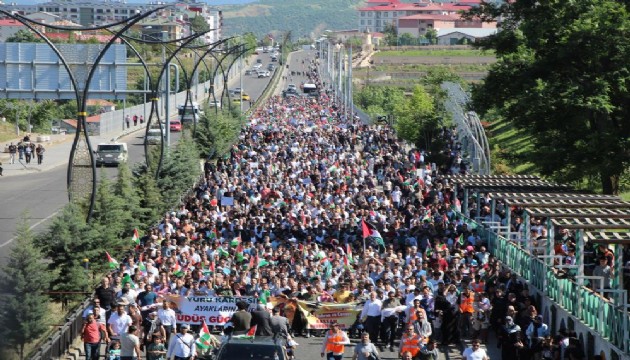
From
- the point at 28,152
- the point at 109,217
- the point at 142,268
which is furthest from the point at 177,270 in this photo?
A: the point at 28,152

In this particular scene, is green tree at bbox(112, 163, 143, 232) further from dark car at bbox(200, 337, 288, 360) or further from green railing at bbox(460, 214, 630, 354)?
dark car at bbox(200, 337, 288, 360)

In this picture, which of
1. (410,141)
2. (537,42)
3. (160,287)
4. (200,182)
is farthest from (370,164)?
(160,287)

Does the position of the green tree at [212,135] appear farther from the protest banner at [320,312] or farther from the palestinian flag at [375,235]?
the protest banner at [320,312]

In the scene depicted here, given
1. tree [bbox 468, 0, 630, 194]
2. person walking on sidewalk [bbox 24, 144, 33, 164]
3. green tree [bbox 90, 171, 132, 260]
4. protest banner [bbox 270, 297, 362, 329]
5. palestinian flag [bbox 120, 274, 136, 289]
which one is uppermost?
tree [bbox 468, 0, 630, 194]

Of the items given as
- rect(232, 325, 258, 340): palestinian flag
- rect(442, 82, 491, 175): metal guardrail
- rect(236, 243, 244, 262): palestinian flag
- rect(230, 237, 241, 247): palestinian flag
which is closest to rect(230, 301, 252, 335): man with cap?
rect(232, 325, 258, 340): palestinian flag

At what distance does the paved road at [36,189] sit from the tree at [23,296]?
6.99 meters

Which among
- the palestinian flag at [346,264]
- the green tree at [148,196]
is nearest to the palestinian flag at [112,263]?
the palestinian flag at [346,264]

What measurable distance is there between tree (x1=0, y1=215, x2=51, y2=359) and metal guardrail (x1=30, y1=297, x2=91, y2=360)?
41 cm

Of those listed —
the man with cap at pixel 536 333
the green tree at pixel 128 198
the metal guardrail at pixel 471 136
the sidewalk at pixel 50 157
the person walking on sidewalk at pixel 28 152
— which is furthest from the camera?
the person walking on sidewalk at pixel 28 152

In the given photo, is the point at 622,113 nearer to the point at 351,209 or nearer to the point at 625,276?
the point at 351,209

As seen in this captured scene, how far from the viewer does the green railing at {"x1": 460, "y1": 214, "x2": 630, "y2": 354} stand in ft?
63.2

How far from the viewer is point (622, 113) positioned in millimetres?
40531

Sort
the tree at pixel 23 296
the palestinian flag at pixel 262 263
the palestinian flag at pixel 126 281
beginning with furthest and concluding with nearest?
the palestinian flag at pixel 262 263 → the palestinian flag at pixel 126 281 → the tree at pixel 23 296

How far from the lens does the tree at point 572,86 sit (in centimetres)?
3888
